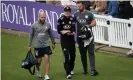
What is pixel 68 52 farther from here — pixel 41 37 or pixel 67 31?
pixel 41 37

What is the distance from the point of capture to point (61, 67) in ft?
43.8

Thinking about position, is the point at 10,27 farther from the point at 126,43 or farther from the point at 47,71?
the point at 47,71

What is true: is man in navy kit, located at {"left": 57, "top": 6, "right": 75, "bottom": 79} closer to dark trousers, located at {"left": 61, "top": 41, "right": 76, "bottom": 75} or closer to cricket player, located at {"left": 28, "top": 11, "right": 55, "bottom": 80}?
dark trousers, located at {"left": 61, "top": 41, "right": 76, "bottom": 75}

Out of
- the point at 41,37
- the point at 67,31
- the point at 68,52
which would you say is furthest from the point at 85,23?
the point at 41,37

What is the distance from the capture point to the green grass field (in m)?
12.2

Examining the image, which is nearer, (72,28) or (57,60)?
(72,28)

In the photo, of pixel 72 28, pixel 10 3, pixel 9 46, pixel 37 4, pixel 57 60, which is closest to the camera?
pixel 72 28

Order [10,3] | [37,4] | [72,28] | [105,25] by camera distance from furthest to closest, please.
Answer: [10,3]
[37,4]
[105,25]
[72,28]

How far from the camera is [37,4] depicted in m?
17.9

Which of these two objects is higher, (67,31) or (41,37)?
(67,31)

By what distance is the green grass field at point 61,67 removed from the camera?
12.2 metres

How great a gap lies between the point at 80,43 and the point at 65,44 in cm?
52

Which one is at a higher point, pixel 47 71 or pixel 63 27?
pixel 63 27

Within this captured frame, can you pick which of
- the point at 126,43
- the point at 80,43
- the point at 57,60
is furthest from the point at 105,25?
the point at 80,43
